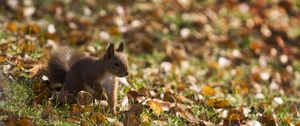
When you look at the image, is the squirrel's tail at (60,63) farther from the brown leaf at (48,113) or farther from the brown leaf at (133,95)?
the brown leaf at (48,113)

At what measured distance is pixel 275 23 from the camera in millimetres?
10438

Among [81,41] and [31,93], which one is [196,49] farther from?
[31,93]

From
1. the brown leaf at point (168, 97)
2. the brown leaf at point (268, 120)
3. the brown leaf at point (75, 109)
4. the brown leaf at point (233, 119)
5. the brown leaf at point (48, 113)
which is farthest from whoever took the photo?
the brown leaf at point (168, 97)

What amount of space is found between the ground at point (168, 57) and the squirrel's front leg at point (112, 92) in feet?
0.21

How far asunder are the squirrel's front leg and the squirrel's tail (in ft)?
1.28

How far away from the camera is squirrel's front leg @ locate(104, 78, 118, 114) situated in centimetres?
509

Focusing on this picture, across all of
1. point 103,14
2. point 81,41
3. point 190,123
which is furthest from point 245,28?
point 190,123

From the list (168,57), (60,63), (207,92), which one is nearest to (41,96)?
(60,63)

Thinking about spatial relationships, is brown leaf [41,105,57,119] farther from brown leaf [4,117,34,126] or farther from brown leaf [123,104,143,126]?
brown leaf [123,104,143,126]

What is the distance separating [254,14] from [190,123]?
5.73 m

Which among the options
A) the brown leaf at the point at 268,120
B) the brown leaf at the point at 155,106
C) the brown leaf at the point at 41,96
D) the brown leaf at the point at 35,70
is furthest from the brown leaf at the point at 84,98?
the brown leaf at the point at 268,120

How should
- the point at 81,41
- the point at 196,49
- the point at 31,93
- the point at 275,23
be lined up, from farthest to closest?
the point at 275,23, the point at 196,49, the point at 81,41, the point at 31,93

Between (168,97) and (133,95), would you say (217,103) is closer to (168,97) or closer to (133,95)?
(168,97)

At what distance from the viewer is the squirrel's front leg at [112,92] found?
5086mm
